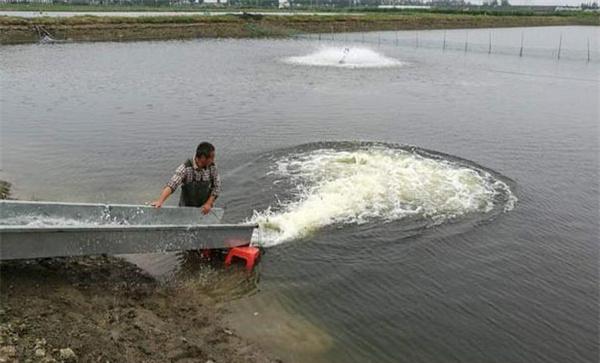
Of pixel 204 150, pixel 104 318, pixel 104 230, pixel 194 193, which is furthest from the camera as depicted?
pixel 194 193

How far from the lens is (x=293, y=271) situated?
8891 millimetres

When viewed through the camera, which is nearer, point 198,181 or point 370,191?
point 198,181

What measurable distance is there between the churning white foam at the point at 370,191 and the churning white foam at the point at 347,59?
22899 mm

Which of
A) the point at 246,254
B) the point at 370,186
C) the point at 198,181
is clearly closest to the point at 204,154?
the point at 198,181

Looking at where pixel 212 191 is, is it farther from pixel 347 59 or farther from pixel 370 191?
pixel 347 59

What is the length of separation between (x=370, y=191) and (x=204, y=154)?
5.14 metres

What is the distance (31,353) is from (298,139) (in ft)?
41.0

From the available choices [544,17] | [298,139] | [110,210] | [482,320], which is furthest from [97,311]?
[544,17]

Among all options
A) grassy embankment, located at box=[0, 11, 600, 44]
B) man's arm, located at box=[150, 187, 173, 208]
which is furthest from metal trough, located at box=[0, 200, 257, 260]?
grassy embankment, located at box=[0, 11, 600, 44]

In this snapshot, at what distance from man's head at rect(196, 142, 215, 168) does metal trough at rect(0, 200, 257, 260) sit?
0.87 metres

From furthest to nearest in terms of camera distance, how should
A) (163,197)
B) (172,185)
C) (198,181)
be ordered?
(198,181)
(172,185)
(163,197)

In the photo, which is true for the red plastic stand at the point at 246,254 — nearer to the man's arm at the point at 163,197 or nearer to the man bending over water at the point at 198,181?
the man bending over water at the point at 198,181

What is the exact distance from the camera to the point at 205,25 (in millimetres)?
61500

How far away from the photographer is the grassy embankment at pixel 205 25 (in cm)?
4900
